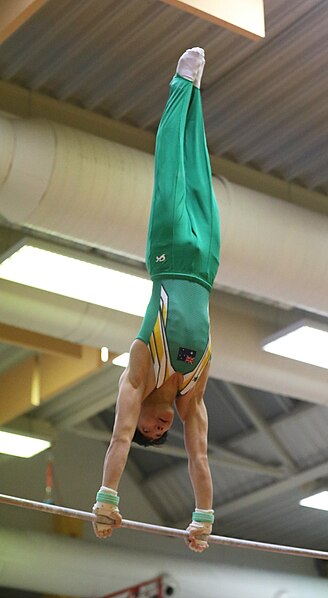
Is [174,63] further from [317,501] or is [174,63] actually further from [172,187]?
[317,501]

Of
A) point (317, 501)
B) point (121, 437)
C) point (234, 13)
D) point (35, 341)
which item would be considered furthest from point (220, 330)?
point (317, 501)

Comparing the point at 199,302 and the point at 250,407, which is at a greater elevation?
the point at 250,407

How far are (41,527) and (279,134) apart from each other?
22.3 feet

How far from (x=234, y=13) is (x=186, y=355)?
6.55ft

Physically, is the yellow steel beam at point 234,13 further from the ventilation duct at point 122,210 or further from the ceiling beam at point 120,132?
the ceiling beam at point 120,132

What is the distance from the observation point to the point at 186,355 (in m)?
4.98

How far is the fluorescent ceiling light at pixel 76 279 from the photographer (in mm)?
7406

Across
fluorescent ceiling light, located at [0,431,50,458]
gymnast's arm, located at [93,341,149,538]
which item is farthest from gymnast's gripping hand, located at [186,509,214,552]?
fluorescent ceiling light, located at [0,431,50,458]

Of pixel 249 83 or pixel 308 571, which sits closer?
pixel 249 83

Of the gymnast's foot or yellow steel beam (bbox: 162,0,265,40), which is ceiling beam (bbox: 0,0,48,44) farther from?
the gymnast's foot

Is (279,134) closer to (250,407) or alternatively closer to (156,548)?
(250,407)

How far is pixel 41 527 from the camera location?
12875 millimetres

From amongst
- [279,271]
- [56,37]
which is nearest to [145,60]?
[56,37]

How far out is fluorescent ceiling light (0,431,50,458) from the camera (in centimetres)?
1128
